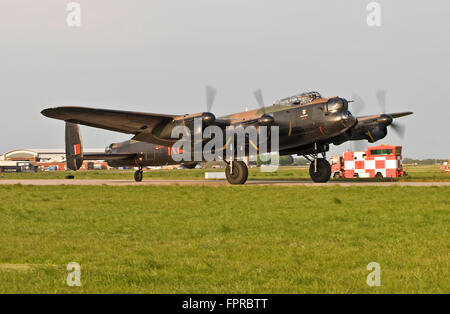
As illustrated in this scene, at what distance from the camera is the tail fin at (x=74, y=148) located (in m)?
38.6

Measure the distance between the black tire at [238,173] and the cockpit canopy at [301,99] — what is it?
4.59 m

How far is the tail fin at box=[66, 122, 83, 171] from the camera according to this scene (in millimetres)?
38562

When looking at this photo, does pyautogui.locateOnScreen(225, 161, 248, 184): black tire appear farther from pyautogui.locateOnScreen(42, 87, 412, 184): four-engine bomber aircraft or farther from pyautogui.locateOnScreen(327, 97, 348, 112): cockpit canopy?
pyautogui.locateOnScreen(327, 97, 348, 112): cockpit canopy

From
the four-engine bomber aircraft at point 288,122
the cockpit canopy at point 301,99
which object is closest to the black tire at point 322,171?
the four-engine bomber aircraft at point 288,122

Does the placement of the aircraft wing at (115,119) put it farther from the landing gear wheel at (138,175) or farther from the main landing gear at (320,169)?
the landing gear wheel at (138,175)

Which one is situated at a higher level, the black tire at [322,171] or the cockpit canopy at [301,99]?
the cockpit canopy at [301,99]

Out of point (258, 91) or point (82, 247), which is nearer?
point (82, 247)

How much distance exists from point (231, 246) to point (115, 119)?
66.3 ft

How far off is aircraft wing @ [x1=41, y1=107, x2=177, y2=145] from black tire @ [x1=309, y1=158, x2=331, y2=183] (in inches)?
390

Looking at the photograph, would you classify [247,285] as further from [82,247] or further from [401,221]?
[401,221]

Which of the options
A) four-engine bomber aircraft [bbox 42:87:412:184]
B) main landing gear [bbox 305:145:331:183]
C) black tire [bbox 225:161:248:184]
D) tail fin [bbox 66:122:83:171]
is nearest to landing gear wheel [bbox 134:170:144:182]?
tail fin [bbox 66:122:83:171]
